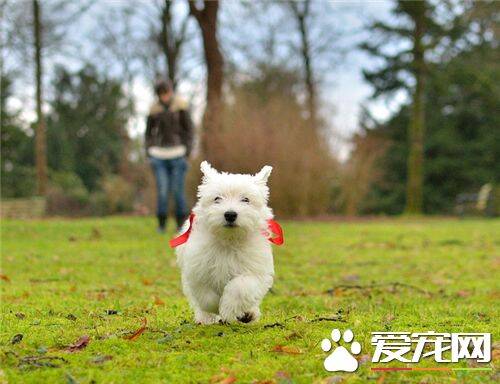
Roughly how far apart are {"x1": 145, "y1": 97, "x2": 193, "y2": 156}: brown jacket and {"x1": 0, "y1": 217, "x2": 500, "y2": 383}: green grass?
5.89 ft

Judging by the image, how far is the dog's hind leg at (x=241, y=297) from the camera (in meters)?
4.62

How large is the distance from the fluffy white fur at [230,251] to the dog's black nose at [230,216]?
0.02 metres

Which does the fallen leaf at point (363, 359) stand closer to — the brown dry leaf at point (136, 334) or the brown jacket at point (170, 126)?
the brown dry leaf at point (136, 334)

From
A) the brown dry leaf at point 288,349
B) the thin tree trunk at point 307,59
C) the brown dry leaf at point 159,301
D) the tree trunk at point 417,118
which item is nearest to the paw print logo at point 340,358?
the brown dry leaf at point 288,349

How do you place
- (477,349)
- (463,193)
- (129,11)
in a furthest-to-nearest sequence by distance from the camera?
1. (463,193)
2. (129,11)
3. (477,349)

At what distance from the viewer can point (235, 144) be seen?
18625 mm

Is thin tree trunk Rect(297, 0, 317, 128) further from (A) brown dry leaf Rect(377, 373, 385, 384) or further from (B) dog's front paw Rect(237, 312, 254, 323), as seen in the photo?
(A) brown dry leaf Rect(377, 373, 385, 384)

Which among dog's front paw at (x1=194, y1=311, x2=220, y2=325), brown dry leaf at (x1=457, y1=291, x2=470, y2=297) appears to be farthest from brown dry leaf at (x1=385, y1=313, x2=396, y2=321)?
brown dry leaf at (x1=457, y1=291, x2=470, y2=297)

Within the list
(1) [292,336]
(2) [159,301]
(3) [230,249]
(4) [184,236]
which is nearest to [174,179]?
(2) [159,301]

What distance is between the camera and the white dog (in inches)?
183

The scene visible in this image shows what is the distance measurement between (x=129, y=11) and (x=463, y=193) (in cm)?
1863

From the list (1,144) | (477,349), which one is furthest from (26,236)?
(1,144)

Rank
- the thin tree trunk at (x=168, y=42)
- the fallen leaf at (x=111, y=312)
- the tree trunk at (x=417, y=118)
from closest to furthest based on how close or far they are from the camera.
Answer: the fallen leaf at (x=111, y=312) → the tree trunk at (x=417, y=118) → the thin tree trunk at (x=168, y=42)

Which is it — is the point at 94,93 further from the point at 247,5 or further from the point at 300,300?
the point at 300,300
